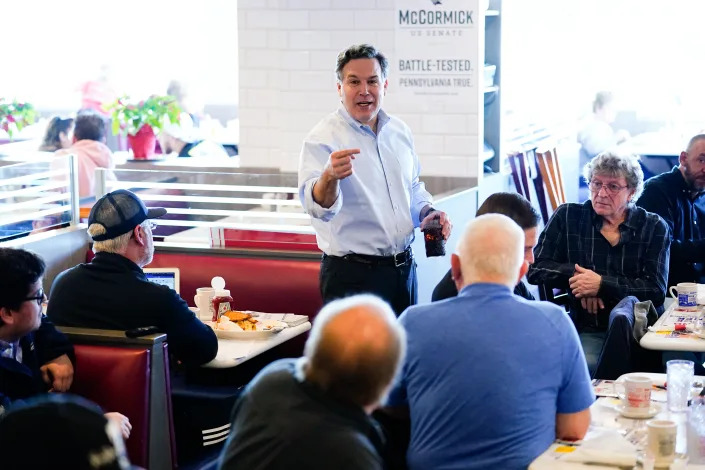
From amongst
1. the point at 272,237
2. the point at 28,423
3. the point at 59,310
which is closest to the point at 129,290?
the point at 59,310

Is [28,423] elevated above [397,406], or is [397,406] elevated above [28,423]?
[28,423]

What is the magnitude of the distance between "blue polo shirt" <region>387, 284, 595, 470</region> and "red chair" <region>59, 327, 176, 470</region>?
126 centimetres

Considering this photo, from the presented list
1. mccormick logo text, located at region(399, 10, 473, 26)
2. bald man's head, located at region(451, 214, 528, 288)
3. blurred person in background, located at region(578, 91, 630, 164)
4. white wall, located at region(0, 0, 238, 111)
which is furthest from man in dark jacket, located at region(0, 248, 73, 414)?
white wall, located at region(0, 0, 238, 111)

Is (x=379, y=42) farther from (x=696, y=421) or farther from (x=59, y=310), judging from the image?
(x=696, y=421)

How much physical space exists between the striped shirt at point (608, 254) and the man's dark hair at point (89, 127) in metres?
4.20

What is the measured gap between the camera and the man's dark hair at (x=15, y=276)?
3498mm

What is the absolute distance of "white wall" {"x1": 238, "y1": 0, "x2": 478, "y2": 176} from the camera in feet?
22.5

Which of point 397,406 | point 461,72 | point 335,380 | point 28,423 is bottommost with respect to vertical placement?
point 397,406

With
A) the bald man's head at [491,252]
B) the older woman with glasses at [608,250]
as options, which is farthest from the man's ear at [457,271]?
the older woman with glasses at [608,250]

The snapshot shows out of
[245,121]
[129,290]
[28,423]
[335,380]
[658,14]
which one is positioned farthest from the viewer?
[658,14]

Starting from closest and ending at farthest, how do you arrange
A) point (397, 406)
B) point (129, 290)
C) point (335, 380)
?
1. point (335, 380)
2. point (397, 406)
3. point (129, 290)

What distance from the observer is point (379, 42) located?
688 centimetres

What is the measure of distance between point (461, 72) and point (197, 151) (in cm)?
287

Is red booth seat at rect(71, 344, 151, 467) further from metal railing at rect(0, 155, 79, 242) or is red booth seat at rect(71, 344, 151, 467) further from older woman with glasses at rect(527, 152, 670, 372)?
older woman with glasses at rect(527, 152, 670, 372)
